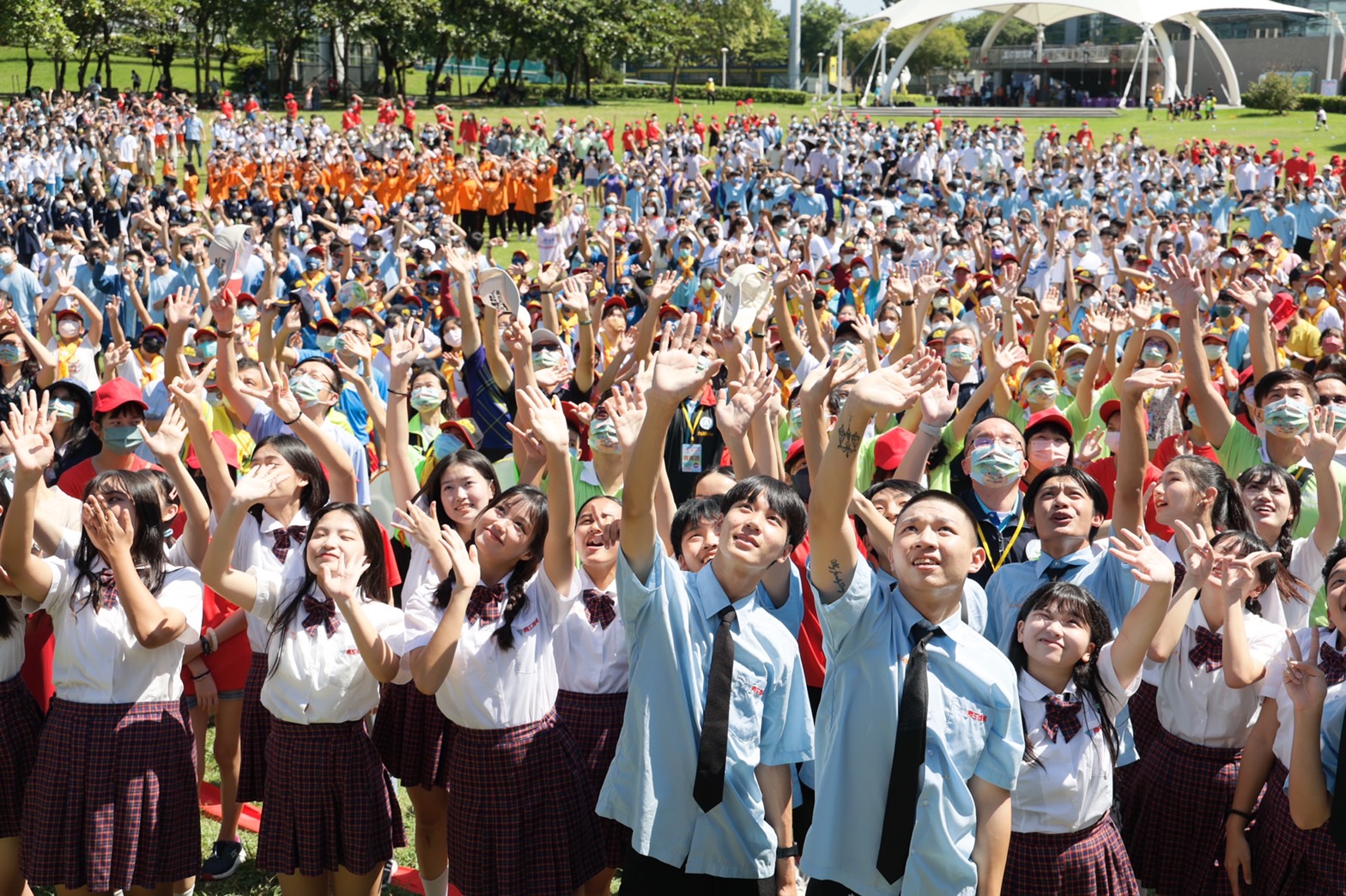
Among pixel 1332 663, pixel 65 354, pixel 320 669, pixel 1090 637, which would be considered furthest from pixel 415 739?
pixel 65 354

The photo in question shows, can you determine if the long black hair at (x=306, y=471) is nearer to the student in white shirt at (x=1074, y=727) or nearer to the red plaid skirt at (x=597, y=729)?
the red plaid skirt at (x=597, y=729)

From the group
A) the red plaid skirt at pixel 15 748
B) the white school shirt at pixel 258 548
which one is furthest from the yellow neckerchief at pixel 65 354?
the red plaid skirt at pixel 15 748

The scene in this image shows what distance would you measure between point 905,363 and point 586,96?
56.7m

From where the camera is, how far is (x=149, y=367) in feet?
29.8

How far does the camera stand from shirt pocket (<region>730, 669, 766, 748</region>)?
142 inches

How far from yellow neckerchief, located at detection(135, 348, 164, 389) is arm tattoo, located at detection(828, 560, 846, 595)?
6.75 metres

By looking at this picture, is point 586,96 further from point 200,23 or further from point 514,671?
point 514,671

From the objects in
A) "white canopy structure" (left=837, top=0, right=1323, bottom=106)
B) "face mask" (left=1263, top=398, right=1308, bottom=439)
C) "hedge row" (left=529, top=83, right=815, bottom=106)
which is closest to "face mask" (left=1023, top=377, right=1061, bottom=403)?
"face mask" (left=1263, top=398, right=1308, bottom=439)

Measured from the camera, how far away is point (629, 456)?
3543mm

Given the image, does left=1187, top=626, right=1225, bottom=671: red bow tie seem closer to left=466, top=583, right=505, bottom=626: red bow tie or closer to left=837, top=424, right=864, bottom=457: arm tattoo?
left=837, top=424, right=864, bottom=457: arm tattoo

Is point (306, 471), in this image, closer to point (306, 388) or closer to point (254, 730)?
point (254, 730)

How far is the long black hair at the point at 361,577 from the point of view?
163 inches

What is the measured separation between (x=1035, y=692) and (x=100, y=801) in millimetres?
3024

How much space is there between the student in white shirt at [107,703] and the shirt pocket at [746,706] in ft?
6.23
